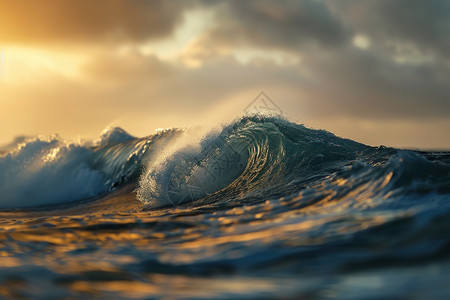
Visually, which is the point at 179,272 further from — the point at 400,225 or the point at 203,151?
the point at 203,151

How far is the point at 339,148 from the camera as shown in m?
10.1

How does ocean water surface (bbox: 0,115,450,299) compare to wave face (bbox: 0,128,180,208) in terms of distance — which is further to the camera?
wave face (bbox: 0,128,180,208)

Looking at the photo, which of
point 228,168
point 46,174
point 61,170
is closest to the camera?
point 228,168

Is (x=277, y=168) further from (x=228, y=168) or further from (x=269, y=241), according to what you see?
(x=269, y=241)

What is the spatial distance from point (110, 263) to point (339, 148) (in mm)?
7653

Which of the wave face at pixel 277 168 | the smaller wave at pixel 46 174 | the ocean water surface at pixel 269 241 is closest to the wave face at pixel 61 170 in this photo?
the smaller wave at pixel 46 174

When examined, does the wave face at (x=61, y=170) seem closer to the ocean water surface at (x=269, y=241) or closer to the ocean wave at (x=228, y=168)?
the ocean wave at (x=228, y=168)

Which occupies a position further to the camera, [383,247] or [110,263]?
[110,263]

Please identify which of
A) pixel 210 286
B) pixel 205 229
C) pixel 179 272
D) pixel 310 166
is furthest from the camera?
pixel 310 166

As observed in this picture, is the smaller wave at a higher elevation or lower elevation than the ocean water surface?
higher

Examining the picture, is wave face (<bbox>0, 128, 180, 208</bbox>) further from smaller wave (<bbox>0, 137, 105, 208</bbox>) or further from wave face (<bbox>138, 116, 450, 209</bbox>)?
wave face (<bbox>138, 116, 450, 209</bbox>)

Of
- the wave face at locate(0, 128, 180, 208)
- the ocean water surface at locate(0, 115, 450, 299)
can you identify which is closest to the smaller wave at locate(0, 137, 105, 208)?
the wave face at locate(0, 128, 180, 208)

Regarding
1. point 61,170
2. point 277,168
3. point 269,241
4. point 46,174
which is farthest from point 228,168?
point 46,174

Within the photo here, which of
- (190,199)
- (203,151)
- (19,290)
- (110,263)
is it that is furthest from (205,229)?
(203,151)
